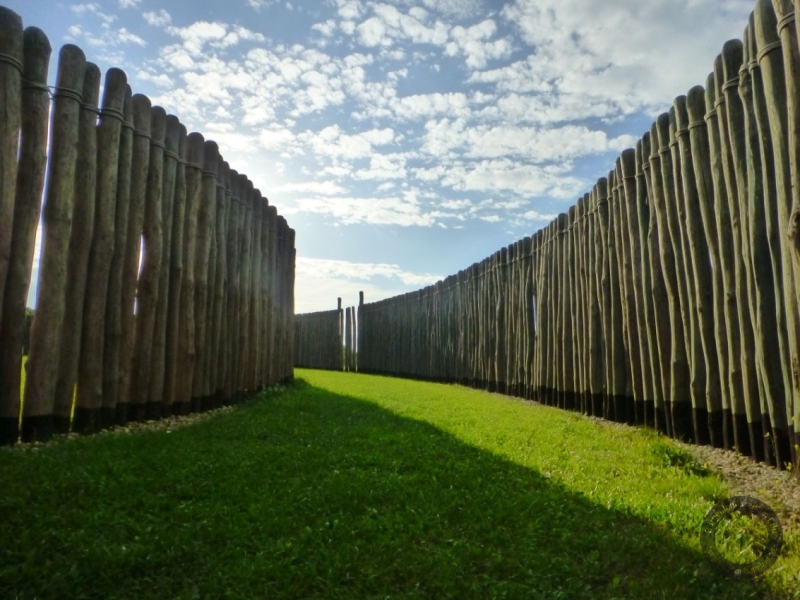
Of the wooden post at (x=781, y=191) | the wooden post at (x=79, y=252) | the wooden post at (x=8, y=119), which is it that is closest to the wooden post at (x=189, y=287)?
the wooden post at (x=79, y=252)

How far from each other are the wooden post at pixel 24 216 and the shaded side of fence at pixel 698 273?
187 inches

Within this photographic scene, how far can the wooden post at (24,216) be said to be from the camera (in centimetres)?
407

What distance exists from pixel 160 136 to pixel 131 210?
90 centimetres

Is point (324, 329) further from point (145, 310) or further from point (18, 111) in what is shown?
point (18, 111)

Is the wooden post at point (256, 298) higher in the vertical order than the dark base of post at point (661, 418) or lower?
higher

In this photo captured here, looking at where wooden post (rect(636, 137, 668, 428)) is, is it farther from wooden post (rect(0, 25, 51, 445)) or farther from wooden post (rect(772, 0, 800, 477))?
wooden post (rect(0, 25, 51, 445))

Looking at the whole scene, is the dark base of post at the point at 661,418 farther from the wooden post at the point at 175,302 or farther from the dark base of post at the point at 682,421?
the wooden post at the point at 175,302

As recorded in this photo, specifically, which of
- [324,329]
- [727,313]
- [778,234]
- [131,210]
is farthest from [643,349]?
[324,329]

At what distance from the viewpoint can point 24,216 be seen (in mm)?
4180

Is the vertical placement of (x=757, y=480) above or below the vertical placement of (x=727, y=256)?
below

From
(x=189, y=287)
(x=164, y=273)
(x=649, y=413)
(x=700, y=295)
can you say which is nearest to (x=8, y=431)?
(x=164, y=273)

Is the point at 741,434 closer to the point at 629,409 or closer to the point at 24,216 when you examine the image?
the point at 629,409

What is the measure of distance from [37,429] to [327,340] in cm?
1822

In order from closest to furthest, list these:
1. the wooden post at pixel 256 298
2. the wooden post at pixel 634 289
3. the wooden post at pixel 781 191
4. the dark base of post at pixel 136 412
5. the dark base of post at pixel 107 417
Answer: the wooden post at pixel 781 191 < the dark base of post at pixel 107 417 < the dark base of post at pixel 136 412 < the wooden post at pixel 634 289 < the wooden post at pixel 256 298
